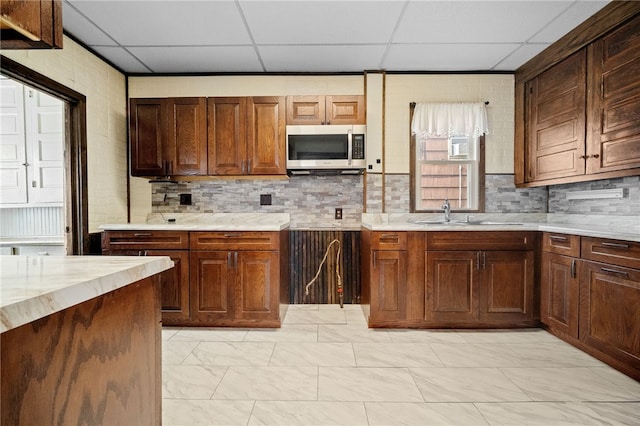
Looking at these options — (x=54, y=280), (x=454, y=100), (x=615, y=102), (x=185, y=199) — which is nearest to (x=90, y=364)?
(x=54, y=280)

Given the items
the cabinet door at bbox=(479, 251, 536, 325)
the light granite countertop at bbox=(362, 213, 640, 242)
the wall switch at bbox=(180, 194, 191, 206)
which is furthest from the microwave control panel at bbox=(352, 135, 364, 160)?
the wall switch at bbox=(180, 194, 191, 206)

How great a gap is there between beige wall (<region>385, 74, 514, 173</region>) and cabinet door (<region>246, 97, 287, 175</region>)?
3.65 feet

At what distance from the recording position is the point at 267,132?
3258mm

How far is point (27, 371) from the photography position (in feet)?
2.14

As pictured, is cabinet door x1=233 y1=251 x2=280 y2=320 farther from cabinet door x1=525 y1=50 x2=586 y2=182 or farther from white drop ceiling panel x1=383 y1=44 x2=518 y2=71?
cabinet door x1=525 y1=50 x2=586 y2=182

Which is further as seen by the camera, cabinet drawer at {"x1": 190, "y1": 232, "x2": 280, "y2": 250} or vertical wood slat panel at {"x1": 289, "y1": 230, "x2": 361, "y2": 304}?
vertical wood slat panel at {"x1": 289, "y1": 230, "x2": 361, "y2": 304}

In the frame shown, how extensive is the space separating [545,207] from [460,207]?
2.78 feet

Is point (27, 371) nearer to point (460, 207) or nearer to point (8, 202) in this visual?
point (460, 207)

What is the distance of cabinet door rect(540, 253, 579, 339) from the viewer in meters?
2.51

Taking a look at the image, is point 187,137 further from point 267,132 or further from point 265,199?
point 265,199

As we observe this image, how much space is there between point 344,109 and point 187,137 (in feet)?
5.08

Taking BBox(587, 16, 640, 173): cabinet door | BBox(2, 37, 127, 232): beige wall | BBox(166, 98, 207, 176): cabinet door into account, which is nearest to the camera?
BBox(587, 16, 640, 173): cabinet door

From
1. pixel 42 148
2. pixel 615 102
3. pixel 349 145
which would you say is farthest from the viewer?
pixel 42 148

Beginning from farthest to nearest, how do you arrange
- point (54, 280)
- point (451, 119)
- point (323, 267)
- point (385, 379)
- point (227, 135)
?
point (323, 267), point (451, 119), point (227, 135), point (385, 379), point (54, 280)
